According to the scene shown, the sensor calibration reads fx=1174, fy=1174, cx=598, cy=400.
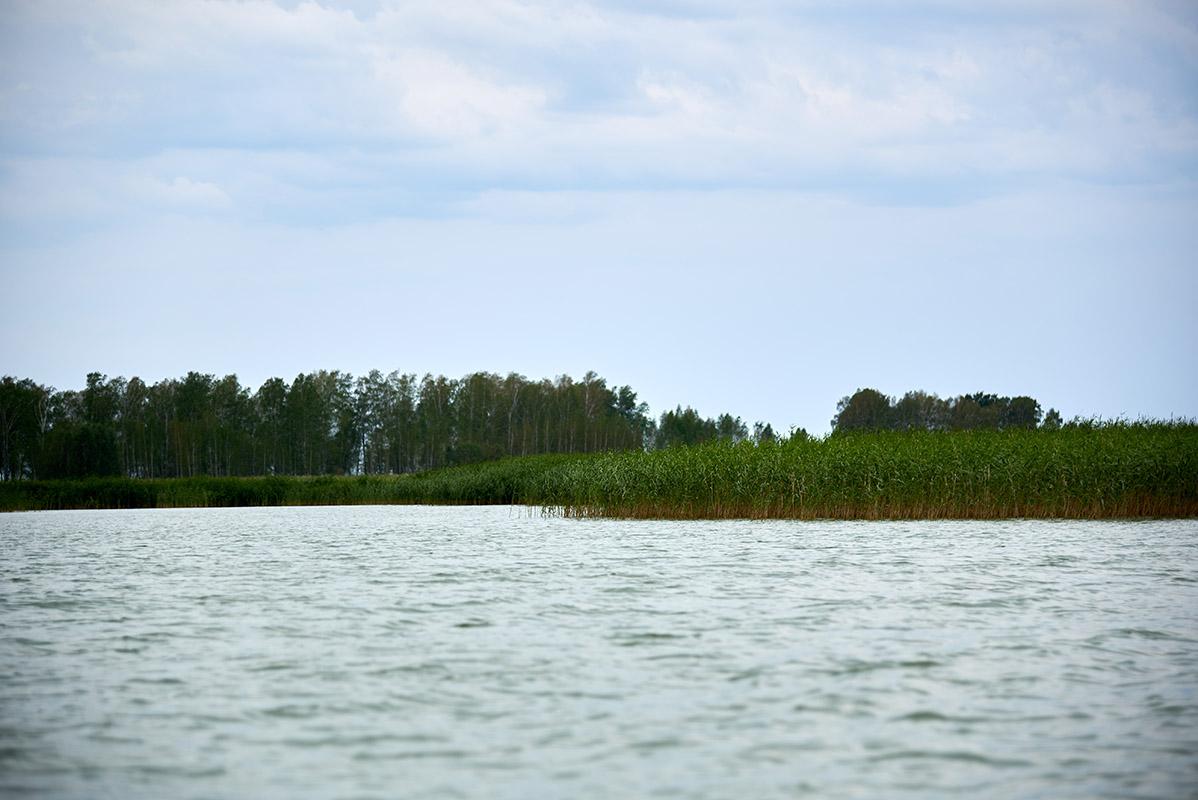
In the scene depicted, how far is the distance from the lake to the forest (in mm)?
98037

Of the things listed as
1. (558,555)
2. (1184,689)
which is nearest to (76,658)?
(1184,689)

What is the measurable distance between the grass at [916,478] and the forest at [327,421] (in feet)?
264

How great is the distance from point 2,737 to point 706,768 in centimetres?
502

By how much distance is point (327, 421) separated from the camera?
13200 cm

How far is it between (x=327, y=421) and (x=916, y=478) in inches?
4246

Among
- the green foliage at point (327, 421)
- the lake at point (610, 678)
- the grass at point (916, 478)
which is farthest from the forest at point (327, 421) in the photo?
the lake at point (610, 678)

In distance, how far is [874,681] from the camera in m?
10.1

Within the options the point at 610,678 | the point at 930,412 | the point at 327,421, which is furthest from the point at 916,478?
the point at 930,412

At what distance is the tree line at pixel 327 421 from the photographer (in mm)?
122875

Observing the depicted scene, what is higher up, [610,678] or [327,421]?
[327,421]

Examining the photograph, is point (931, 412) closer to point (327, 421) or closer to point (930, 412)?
point (930, 412)

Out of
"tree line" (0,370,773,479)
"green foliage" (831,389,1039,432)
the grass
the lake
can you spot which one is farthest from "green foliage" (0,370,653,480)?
the lake

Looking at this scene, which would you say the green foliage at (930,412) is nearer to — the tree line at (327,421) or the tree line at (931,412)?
the tree line at (931,412)

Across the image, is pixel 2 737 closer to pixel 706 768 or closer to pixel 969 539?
pixel 706 768
